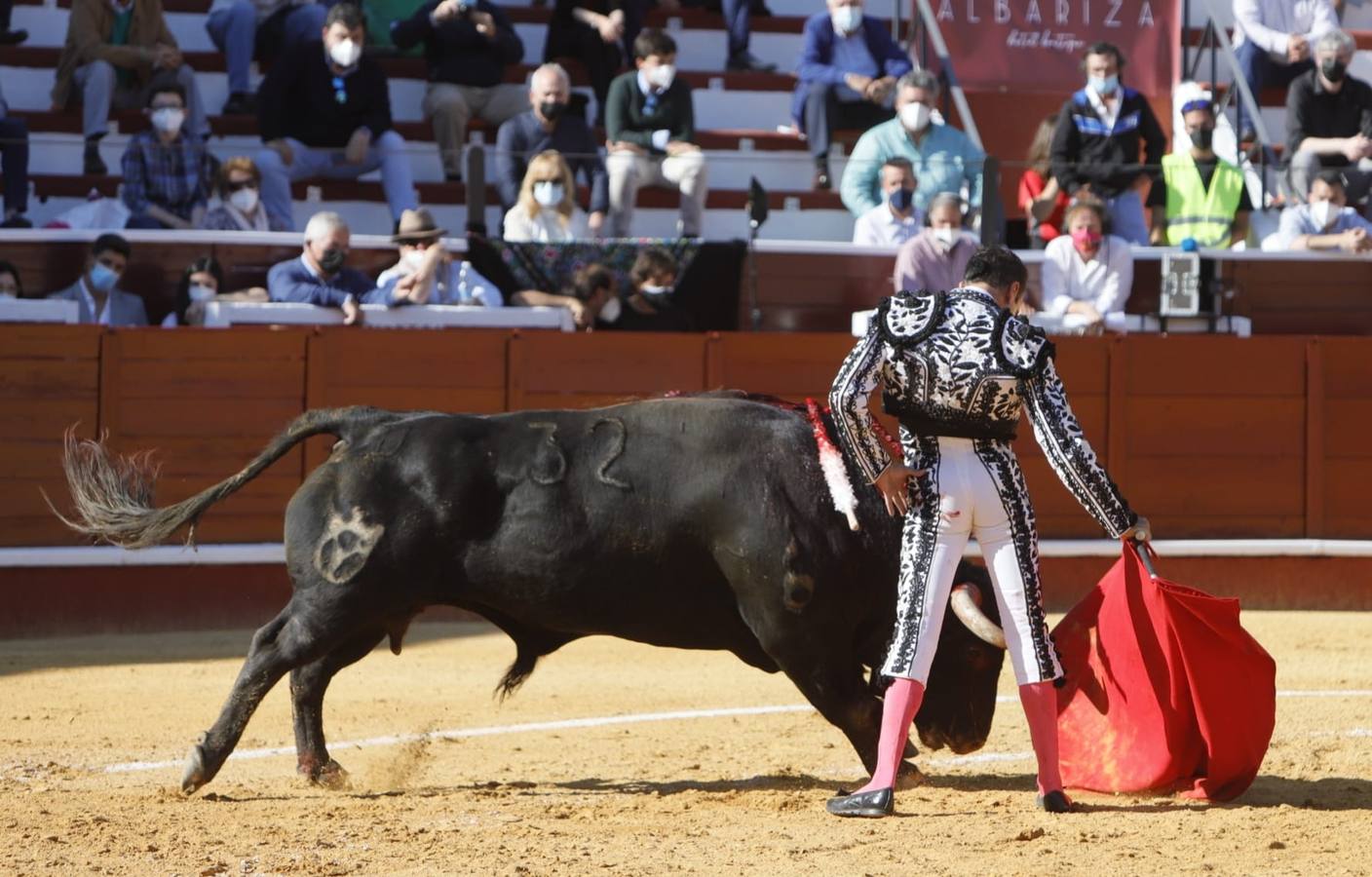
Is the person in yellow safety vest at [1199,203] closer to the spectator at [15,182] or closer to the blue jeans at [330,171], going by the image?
the blue jeans at [330,171]

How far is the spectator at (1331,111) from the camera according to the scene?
36.1ft

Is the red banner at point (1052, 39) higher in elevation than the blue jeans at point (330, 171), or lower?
higher

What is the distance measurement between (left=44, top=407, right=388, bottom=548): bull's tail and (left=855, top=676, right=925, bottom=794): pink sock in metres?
1.55

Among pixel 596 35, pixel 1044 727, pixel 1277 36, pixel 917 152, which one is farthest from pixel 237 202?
pixel 1277 36

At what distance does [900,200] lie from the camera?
972 centimetres

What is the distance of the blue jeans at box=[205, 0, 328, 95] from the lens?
10.7 meters

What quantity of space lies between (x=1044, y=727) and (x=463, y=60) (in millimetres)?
7010

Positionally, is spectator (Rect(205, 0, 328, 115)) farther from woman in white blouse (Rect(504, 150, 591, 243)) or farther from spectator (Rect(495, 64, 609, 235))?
woman in white blouse (Rect(504, 150, 591, 243))

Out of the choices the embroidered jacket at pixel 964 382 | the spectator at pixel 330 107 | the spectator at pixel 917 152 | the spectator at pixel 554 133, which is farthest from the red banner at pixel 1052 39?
the embroidered jacket at pixel 964 382

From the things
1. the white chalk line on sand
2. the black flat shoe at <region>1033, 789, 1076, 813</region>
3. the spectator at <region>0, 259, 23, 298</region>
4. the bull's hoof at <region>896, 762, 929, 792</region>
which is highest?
the spectator at <region>0, 259, 23, 298</region>

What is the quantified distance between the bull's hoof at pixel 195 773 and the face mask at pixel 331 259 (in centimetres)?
405

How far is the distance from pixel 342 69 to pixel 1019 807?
255 inches

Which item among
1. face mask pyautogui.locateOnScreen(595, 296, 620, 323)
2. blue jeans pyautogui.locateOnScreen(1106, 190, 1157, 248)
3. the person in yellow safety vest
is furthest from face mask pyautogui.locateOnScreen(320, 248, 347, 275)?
the person in yellow safety vest

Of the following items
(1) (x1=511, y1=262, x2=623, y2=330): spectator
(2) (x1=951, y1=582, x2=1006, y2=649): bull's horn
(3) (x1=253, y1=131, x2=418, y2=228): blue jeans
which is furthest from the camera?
(3) (x1=253, y1=131, x2=418, y2=228): blue jeans
